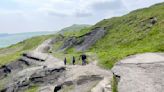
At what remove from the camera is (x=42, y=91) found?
60.0 meters

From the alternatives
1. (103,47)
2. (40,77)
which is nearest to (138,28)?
(103,47)

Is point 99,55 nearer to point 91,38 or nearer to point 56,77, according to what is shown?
point 56,77

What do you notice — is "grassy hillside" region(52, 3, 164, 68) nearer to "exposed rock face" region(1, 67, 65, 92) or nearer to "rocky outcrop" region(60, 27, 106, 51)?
"rocky outcrop" region(60, 27, 106, 51)

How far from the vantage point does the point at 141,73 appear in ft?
135

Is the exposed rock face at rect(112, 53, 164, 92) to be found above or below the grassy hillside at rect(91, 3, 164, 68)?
below

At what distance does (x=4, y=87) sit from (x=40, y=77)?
15.0m

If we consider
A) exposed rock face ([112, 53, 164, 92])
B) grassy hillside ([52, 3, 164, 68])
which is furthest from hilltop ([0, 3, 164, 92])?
exposed rock face ([112, 53, 164, 92])

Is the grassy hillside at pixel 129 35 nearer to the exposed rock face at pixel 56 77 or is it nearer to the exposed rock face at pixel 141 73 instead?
the exposed rock face at pixel 56 77

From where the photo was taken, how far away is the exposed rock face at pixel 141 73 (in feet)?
120

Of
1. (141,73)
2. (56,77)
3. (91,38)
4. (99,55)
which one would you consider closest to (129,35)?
(91,38)

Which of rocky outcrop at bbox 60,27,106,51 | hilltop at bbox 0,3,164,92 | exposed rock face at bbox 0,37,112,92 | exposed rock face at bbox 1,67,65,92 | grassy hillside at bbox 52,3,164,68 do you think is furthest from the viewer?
rocky outcrop at bbox 60,27,106,51

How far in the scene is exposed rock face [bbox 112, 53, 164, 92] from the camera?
120 feet

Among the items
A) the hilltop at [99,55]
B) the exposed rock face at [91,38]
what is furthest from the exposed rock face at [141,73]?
the exposed rock face at [91,38]

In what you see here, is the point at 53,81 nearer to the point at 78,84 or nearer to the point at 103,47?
the point at 78,84
